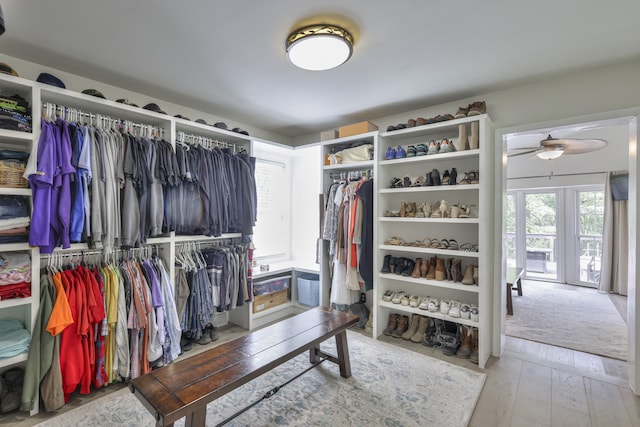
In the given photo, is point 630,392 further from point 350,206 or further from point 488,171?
point 350,206

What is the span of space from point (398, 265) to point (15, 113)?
3282mm

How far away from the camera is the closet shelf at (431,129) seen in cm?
260

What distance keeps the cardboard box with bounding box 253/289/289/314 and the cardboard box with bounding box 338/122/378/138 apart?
6.94ft

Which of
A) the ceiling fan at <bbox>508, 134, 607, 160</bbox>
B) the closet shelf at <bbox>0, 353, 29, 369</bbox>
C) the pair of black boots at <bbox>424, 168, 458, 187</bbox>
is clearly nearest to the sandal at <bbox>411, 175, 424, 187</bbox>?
the pair of black boots at <bbox>424, 168, 458, 187</bbox>

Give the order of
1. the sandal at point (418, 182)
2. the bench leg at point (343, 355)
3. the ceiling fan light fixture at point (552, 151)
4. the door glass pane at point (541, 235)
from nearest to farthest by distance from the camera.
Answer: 1. the bench leg at point (343, 355)
2. the sandal at point (418, 182)
3. the ceiling fan light fixture at point (552, 151)
4. the door glass pane at point (541, 235)

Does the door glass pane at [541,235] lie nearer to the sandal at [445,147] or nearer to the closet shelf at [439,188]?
the closet shelf at [439,188]

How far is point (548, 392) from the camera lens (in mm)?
2184

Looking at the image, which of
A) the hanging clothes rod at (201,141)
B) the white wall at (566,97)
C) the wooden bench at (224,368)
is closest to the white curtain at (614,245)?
the white wall at (566,97)

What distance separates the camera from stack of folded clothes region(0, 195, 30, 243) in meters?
1.83

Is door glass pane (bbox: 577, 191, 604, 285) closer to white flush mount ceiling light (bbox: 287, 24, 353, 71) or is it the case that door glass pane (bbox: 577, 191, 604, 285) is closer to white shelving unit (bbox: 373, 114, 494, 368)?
white shelving unit (bbox: 373, 114, 494, 368)

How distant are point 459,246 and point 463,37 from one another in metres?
1.78

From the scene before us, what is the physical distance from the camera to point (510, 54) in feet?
6.81

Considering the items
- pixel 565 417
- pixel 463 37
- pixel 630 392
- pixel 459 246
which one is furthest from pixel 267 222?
pixel 630 392

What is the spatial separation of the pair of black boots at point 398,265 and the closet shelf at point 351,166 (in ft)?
3.42
